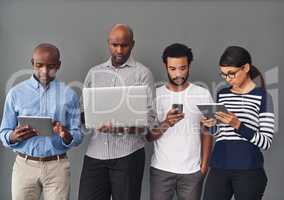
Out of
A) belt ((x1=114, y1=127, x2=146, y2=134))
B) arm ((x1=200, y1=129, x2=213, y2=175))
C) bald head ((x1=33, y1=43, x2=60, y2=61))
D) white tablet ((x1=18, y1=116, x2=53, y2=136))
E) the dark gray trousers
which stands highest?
bald head ((x1=33, y1=43, x2=60, y2=61))

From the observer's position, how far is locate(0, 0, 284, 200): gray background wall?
299 cm

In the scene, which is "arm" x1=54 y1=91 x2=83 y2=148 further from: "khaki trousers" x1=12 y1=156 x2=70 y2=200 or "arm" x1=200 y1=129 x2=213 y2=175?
"arm" x1=200 y1=129 x2=213 y2=175

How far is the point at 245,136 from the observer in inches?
90.4

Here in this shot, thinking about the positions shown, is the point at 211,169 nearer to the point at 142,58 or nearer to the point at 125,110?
the point at 125,110

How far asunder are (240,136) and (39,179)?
46.3 inches

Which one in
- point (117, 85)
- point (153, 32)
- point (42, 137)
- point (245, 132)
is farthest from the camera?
point (153, 32)

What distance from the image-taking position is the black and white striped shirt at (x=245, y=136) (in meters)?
2.33

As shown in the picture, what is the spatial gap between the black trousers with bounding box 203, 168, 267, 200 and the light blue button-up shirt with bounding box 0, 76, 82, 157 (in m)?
0.81

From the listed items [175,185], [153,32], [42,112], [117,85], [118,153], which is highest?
[153,32]

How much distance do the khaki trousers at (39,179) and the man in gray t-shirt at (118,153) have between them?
152mm

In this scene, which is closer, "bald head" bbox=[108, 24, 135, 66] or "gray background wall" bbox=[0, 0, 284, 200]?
"bald head" bbox=[108, 24, 135, 66]

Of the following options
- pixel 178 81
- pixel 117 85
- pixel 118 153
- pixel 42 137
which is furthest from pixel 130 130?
pixel 42 137

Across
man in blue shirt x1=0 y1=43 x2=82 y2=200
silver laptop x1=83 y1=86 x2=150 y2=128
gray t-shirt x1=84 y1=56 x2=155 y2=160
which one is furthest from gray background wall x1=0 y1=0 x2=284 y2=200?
silver laptop x1=83 y1=86 x2=150 y2=128

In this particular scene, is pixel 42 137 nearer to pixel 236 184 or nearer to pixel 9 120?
pixel 9 120
